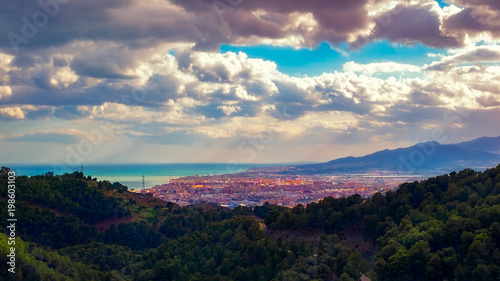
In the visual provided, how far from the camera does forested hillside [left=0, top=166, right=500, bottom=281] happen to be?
23672mm

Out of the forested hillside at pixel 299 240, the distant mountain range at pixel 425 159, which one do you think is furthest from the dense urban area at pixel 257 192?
the distant mountain range at pixel 425 159

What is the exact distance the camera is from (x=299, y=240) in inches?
1316

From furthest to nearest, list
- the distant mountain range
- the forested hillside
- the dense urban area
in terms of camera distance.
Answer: the distant mountain range < the dense urban area < the forested hillside

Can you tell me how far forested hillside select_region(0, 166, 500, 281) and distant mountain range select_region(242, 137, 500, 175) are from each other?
299 feet

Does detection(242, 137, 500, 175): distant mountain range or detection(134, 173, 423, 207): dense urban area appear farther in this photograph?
detection(242, 137, 500, 175): distant mountain range

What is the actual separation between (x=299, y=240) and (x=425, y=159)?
110334mm

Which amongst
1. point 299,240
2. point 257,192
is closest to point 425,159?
point 257,192

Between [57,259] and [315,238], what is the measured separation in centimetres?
1768

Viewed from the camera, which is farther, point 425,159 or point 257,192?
point 425,159

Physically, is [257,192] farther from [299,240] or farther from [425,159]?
[425,159]

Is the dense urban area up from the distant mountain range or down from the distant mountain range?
down

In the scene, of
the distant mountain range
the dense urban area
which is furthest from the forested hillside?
the distant mountain range

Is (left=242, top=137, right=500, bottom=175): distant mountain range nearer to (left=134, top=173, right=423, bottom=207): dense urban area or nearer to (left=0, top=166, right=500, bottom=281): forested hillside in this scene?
(left=134, top=173, right=423, bottom=207): dense urban area

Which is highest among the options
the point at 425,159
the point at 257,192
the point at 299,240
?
the point at 425,159
